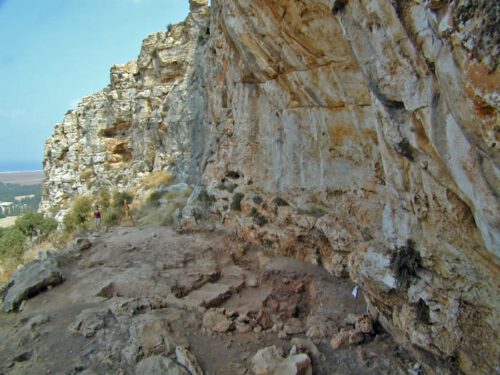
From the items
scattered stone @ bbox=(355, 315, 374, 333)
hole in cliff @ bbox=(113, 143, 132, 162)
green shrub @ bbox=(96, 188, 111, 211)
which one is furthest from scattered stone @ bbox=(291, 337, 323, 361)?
hole in cliff @ bbox=(113, 143, 132, 162)

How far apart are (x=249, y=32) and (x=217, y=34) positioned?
473 cm

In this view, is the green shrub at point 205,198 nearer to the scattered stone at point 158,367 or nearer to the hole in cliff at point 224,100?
the hole in cliff at point 224,100

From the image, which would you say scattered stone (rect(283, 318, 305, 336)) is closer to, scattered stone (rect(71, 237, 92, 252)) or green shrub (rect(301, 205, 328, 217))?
green shrub (rect(301, 205, 328, 217))

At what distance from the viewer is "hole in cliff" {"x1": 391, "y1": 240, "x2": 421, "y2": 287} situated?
177 inches

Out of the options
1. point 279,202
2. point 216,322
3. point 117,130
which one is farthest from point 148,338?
point 117,130

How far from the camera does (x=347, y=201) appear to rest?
25.8 feet

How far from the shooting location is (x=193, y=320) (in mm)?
6430

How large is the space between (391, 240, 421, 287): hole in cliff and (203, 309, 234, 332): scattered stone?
→ 3.05 m

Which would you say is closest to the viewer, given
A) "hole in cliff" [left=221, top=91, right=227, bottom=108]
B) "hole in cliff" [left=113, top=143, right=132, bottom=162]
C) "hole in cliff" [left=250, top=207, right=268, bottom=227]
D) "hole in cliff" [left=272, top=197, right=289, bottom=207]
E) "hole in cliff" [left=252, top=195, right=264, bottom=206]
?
"hole in cliff" [left=272, top=197, right=289, bottom=207]

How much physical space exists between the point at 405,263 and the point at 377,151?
289 cm

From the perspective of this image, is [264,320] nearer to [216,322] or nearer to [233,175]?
[216,322]

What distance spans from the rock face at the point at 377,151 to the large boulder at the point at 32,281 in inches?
195

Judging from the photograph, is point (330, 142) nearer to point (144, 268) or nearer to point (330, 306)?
point (330, 306)

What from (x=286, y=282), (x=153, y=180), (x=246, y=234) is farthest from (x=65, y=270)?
(x=153, y=180)
